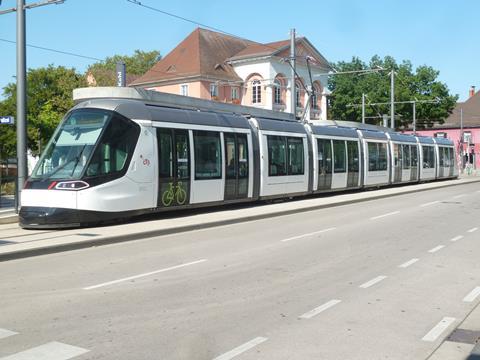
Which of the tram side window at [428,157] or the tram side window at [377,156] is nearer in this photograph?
the tram side window at [377,156]


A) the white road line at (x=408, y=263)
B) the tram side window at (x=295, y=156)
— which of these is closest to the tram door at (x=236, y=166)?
the tram side window at (x=295, y=156)

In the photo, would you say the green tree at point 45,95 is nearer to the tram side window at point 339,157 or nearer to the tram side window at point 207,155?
the tram side window at point 339,157

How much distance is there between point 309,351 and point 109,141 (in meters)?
9.68

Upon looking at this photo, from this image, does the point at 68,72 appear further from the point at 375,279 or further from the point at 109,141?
the point at 375,279

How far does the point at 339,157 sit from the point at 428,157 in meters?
14.7

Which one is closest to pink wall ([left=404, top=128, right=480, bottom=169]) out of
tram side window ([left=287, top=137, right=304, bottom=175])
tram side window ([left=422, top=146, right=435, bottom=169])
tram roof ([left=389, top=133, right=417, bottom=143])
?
tram side window ([left=422, top=146, right=435, bottom=169])

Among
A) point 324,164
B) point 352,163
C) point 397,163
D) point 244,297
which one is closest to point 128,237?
point 244,297

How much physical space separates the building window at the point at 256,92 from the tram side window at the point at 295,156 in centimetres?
4091

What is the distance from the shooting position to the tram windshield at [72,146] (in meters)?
13.2

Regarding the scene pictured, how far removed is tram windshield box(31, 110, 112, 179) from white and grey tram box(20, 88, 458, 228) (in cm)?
3

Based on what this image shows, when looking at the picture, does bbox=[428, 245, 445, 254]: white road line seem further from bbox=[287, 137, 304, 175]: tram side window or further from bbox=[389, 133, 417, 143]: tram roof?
bbox=[389, 133, 417, 143]: tram roof

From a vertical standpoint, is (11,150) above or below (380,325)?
above

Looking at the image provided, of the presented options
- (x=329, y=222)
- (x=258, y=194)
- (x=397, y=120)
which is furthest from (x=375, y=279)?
(x=397, y=120)

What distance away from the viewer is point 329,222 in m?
15.2
